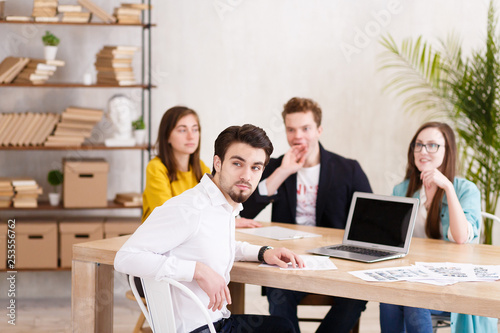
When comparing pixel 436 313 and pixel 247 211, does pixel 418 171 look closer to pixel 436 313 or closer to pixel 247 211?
pixel 436 313

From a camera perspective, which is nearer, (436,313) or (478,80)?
(436,313)

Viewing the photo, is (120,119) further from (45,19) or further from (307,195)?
(307,195)

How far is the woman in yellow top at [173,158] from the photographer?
309cm

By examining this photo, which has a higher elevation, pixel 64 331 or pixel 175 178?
pixel 175 178

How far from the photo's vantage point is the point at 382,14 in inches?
180

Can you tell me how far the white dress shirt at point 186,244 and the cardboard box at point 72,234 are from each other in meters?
2.26

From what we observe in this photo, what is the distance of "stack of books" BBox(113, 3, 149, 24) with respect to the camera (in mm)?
4180

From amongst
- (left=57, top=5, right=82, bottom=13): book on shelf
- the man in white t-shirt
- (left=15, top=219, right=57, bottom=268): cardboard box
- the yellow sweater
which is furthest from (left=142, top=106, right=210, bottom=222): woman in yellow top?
(left=57, top=5, right=82, bottom=13): book on shelf

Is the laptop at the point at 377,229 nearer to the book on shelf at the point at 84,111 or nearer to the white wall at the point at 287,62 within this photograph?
the white wall at the point at 287,62

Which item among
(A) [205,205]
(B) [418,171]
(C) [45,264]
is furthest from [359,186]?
A: (C) [45,264]

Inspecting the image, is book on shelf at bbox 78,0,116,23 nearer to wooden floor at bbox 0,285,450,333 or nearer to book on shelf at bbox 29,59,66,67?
book on shelf at bbox 29,59,66,67

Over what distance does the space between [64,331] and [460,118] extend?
2.94 meters

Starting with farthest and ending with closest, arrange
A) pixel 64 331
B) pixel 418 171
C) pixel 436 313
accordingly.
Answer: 1. pixel 64 331
2. pixel 418 171
3. pixel 436 313

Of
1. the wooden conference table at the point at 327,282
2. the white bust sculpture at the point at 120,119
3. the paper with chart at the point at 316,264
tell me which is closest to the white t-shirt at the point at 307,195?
the wooden conference table at the point at 327,282
